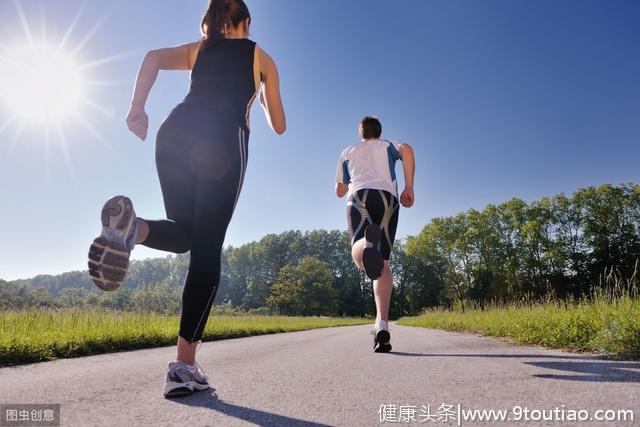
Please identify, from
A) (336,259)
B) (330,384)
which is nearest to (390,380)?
(330,384)

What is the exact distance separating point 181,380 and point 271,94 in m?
1.76

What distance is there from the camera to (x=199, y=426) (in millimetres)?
1289

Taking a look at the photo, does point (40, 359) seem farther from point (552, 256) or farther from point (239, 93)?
point (552, 256)

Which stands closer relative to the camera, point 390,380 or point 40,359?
point 390,380

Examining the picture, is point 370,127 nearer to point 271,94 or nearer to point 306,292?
point 271,94

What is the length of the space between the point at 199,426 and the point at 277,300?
2532 inches

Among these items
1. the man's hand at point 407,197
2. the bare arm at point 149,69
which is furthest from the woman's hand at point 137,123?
the man's hand at point 407,197

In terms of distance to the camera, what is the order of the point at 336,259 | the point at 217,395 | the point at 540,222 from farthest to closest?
the point at 336,259 → the point at 540,222 → the point at 217,395

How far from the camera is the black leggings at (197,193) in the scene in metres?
1.88

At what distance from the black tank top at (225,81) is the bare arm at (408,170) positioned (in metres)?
2.59

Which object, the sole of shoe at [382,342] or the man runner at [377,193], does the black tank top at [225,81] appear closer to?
the man runner at [377,193]

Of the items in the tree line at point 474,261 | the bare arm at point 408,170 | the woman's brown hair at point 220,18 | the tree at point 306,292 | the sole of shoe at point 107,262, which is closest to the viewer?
the sole of shoe at point 107,262

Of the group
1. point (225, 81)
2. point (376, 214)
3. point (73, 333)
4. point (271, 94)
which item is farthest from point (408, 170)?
point (73, 333)

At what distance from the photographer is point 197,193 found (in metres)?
1.98
